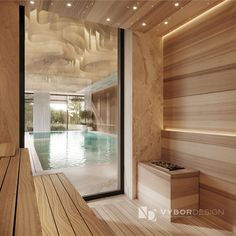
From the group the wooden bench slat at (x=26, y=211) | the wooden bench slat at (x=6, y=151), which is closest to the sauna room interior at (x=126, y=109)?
the wooden bench slat at (x=6, y=151)

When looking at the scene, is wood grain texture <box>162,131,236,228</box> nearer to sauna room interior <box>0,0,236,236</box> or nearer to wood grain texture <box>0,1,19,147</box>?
sauna room interior <box>0,0,236,236</box>

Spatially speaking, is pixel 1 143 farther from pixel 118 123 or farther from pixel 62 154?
pixel 118 123

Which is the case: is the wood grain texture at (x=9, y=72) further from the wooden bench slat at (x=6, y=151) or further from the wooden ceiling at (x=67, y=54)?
the wooden bench slat at (x=6, y=151)

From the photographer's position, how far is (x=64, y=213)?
4.56 ft

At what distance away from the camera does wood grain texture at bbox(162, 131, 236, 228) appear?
2023mm

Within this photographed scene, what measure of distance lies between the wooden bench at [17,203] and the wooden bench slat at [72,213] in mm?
396

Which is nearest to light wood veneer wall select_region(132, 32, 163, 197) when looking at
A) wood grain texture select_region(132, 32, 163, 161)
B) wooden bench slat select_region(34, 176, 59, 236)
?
wood grain texture select_region(132, 32, 163, 161)

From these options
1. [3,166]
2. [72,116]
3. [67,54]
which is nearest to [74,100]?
[72,116]

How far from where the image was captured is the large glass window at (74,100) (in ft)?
8.41

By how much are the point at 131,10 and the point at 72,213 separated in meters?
2.18

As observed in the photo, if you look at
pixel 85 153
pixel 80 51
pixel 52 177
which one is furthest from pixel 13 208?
pixel 80 51

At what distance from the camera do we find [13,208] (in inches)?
31.4

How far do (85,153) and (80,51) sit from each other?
1486mm

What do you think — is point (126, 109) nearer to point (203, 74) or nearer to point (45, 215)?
point (203, 74)
